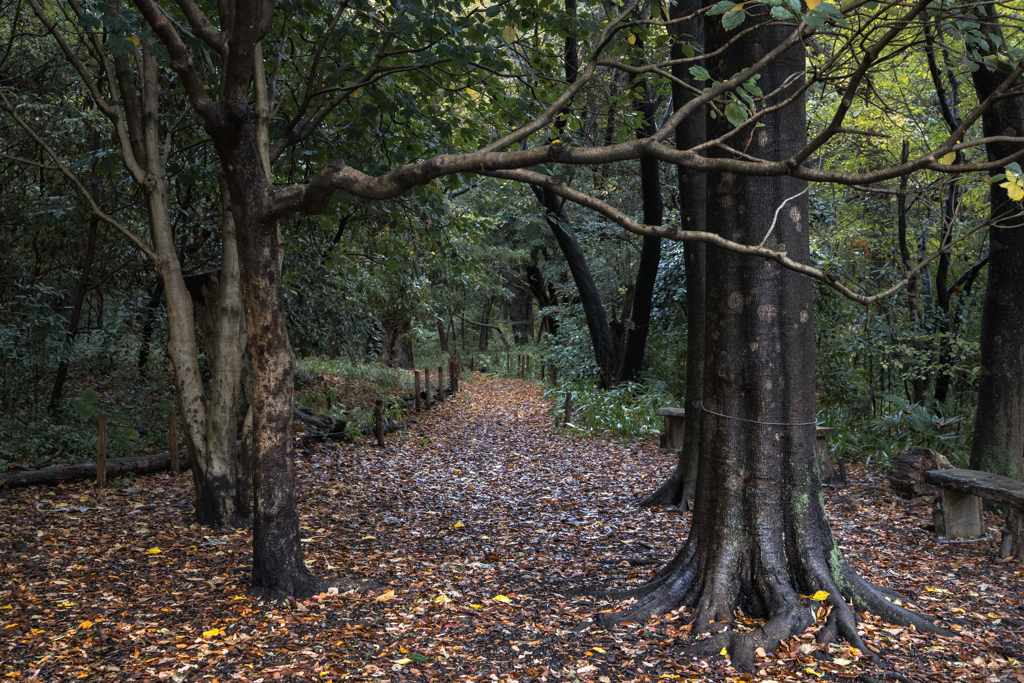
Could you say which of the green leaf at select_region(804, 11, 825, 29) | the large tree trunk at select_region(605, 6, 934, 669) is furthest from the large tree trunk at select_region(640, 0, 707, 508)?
the green leaf at select_region(804, 11, 825, 29)

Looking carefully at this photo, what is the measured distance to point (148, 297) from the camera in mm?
11367

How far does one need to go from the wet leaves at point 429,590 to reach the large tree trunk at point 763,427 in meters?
0.20

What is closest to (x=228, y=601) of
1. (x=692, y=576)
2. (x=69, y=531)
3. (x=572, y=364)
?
(x=69, y=531)

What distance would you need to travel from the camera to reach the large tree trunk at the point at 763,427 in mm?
Result: 4203

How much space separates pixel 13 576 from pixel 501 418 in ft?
36.0

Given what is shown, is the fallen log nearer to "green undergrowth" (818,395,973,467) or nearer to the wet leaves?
the wet leaves

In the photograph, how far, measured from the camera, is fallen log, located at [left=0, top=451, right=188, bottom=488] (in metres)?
7.47

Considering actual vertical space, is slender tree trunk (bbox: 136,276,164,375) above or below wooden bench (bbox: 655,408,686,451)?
above

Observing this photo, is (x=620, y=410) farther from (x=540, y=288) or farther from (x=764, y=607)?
(x=540, y=288)

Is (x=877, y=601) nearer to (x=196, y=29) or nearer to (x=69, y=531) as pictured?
(x=196, y=29)

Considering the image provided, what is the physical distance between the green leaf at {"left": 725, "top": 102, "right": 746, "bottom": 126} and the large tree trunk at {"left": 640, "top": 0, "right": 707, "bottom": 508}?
4.14 meters

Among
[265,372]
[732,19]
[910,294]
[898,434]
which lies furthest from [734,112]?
[910,294]

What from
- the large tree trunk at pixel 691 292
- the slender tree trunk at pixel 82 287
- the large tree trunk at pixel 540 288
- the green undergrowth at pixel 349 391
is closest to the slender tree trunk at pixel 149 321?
the slender tree trunk at pixel 82 287

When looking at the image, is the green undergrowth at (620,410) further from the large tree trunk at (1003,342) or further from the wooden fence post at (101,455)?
the wooden fence post at (101,455)
